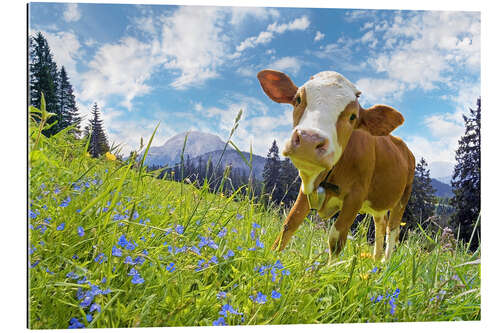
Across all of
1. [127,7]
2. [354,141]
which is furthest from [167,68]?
[354,141]

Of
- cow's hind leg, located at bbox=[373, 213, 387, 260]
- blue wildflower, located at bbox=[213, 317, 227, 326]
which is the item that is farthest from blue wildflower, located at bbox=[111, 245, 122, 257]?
cow's hind leg, located at bbox=[373, 213, 387, 260]

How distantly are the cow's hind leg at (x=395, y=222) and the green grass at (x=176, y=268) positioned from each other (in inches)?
10.7

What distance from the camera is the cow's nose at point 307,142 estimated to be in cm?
200

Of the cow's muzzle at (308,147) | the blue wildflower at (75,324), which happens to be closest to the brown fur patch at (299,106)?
the cow's muzzle at (308,147)

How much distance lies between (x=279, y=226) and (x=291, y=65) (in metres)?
0.95

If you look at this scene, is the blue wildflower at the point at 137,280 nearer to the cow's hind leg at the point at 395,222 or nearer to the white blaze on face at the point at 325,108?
the white blaze on face at the point at 325,108

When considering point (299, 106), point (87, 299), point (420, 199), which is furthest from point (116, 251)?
point (420, 199)

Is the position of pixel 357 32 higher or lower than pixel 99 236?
higher

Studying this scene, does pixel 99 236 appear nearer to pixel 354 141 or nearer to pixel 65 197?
pixel 65 197

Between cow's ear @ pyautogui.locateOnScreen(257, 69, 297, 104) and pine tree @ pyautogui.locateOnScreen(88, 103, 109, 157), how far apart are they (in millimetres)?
931

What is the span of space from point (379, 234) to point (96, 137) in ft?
6.10

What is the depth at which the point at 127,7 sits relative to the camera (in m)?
2.46

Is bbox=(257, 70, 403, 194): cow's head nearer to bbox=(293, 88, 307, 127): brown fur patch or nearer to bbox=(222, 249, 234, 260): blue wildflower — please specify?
bbox=(293, 88, 307, 127): brown fur patch

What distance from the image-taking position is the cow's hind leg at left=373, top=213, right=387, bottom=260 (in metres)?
2.81
